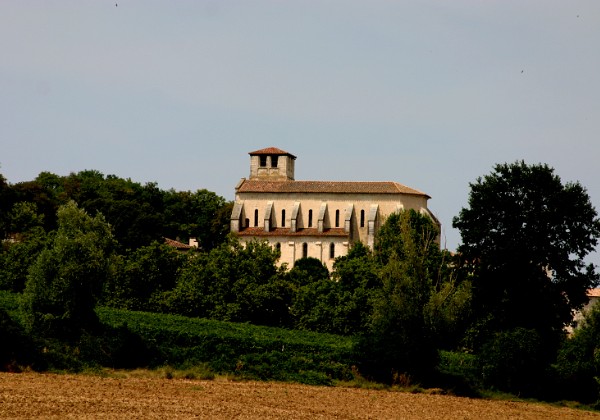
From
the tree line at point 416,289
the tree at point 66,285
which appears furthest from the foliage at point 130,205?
the tree at point 66,285

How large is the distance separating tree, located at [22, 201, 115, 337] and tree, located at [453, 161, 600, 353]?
16437mm

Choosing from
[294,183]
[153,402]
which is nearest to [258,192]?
[294,183]

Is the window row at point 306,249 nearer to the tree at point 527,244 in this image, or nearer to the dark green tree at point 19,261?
the dark green tree at point 19,261

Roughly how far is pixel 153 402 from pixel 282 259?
75.5 m

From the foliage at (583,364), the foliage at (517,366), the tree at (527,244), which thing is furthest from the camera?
the tree at (527,244)

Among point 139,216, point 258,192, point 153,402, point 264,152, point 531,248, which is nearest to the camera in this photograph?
point 153,402

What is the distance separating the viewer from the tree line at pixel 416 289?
4247cm

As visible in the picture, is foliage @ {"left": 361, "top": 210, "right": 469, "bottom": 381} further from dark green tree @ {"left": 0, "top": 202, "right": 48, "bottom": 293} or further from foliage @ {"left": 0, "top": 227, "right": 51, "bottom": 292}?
foliage @ {"left": 0, "top": 227, "right": 51, "bottom": 292}

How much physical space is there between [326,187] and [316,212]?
103 inches

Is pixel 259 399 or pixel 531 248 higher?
pixel 531 248

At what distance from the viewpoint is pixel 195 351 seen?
4284 cm

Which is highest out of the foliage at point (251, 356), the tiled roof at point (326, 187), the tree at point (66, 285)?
the tiled roof at point (326, 187)

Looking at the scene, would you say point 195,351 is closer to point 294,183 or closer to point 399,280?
point 399,280

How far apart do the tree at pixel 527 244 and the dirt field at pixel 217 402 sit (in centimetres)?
886
